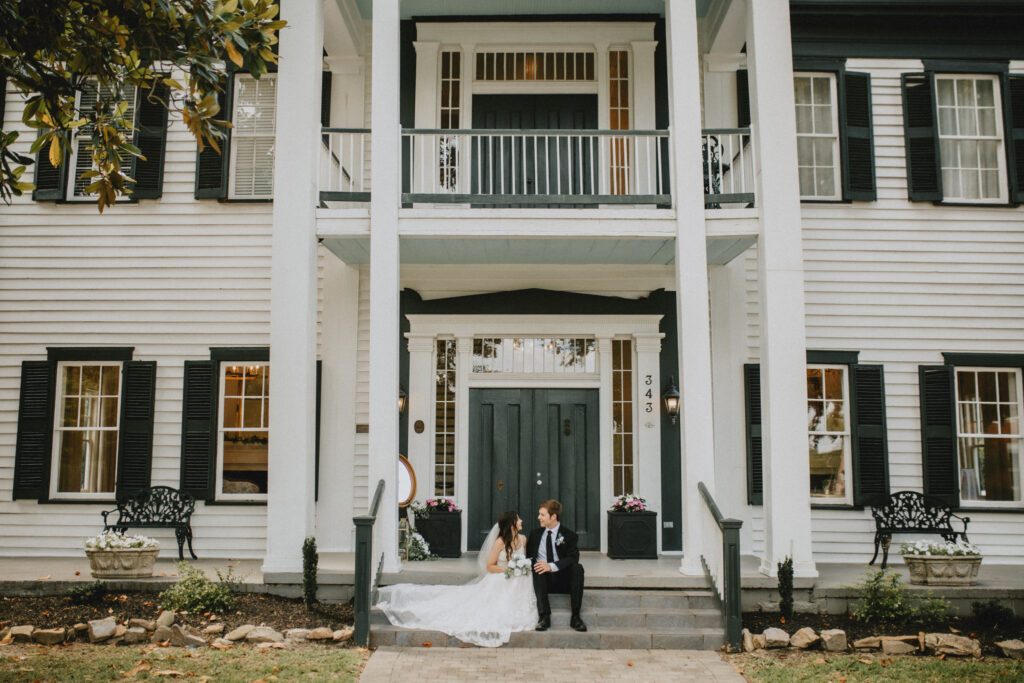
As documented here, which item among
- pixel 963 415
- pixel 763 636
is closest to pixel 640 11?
pixel 963 415

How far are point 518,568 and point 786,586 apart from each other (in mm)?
2698

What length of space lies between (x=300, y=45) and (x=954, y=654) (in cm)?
899

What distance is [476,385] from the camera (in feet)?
35.1

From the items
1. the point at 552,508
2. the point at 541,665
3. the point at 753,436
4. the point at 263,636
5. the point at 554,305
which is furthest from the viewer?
the point at 554,305

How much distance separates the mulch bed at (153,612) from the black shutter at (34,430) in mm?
2374

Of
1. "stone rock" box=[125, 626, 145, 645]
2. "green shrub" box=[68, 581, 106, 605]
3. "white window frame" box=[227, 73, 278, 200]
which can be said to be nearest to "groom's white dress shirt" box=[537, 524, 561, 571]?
"stone rock" box=[125, 626, 145, 645]

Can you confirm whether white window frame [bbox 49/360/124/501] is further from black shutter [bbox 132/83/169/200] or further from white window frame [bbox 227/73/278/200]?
white window frame [bbox 227/73/278/200]

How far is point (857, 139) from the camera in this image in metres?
10.7

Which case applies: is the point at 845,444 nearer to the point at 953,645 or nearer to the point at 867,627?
the point at 867,627

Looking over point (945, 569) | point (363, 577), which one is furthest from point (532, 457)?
point (945, 569)

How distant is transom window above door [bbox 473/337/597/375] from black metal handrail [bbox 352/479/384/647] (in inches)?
144

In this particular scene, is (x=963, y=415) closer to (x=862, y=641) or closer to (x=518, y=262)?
(x=862, y=641)

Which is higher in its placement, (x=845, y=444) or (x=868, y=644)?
(x=845, y=444)

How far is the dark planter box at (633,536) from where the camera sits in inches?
386
